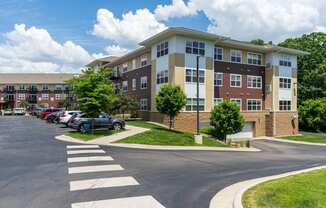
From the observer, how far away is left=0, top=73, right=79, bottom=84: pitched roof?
87438mm

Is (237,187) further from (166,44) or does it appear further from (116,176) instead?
(166,44)

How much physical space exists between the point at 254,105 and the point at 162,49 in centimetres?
1492

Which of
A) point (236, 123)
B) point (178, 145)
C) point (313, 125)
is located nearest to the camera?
point (178, 145)

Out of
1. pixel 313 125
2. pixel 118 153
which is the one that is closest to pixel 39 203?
pixel 118 153

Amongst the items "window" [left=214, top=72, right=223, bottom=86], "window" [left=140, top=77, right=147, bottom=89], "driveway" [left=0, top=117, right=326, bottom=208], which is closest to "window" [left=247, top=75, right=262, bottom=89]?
"window" [left=214, top=72, right=223, bottom=86]

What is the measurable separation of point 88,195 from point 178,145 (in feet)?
50.3

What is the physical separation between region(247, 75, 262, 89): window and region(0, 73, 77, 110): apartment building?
5551 centimetres

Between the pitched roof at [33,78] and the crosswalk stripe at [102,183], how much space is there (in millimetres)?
79762

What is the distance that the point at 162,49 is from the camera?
37.2 m

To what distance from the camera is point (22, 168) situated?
1327 centimetres

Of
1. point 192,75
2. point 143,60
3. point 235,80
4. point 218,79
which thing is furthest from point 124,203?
point 143,60

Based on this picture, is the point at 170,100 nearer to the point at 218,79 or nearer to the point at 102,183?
the point at 218,79

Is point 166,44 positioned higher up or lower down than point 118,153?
higher up

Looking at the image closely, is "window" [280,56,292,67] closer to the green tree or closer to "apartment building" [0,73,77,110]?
the green tree
